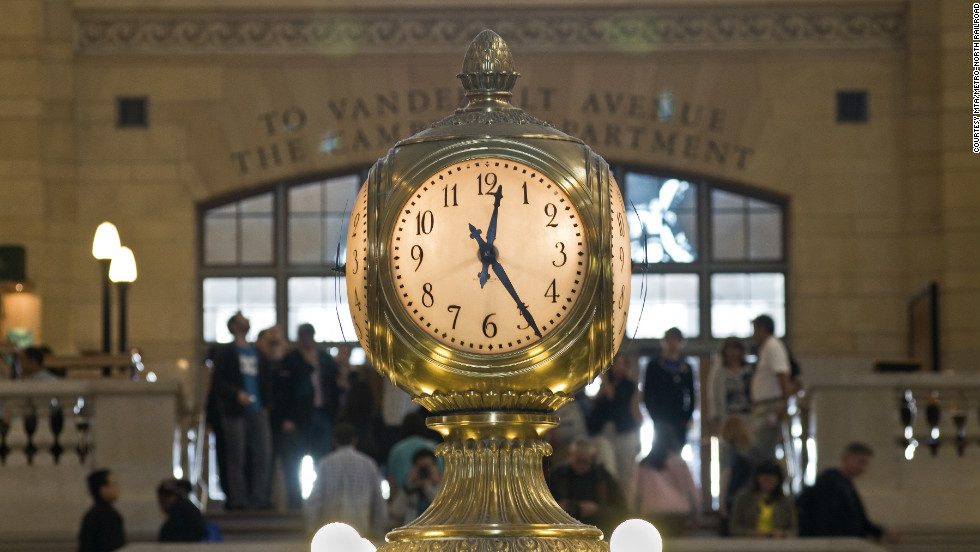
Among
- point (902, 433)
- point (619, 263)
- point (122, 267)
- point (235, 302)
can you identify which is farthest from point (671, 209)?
point (619, 263)

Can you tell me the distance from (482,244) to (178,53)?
2322 cm

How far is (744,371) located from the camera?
16.8 metres

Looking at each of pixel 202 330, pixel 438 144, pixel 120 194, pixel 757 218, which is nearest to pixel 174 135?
pixel 120 194

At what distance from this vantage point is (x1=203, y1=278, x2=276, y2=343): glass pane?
2505 cm

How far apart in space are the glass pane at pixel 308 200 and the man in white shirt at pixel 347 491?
11750mm

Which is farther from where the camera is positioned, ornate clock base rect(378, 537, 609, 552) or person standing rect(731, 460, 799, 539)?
person standing rect(731, 460, 799, 539)

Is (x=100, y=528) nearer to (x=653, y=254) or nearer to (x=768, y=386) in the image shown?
(x=768, y=386)

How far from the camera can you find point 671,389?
1669cm

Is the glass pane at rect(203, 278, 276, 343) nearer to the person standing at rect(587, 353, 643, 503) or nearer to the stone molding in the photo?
the stone molding

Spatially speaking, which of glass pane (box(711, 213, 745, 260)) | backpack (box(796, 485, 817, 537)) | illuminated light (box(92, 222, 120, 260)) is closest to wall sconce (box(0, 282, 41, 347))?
illuminated light (box(92, 222, 120, 260))

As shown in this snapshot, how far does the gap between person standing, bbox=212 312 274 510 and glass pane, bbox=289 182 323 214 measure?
8.92 meters

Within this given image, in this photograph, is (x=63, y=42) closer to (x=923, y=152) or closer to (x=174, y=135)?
(x=174, y=135)

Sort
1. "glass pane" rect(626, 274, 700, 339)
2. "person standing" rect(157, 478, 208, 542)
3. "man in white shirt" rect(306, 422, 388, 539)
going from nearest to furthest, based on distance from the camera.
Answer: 1. "person standing" rect(157, 478, 208, 542)
2. "man in white shirt" rect(306, 422, 388, 539)
3. "glass pane" rect(626, 274, 700, 339)

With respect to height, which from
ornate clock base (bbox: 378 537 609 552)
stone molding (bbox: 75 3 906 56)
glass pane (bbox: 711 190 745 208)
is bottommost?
ornate clock base (bbox: 378 537 609 552)
